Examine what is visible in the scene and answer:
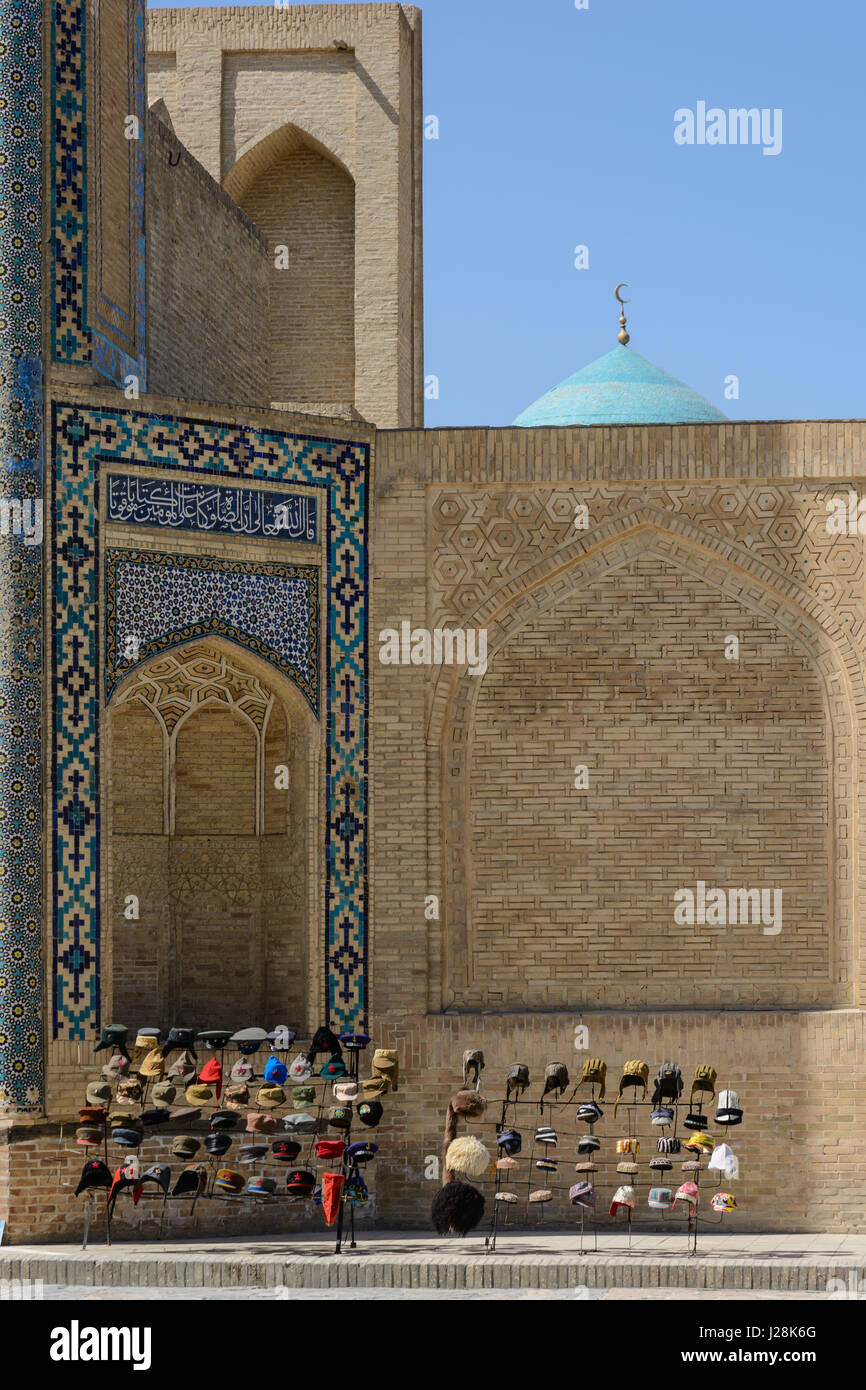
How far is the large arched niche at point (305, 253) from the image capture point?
14109mm

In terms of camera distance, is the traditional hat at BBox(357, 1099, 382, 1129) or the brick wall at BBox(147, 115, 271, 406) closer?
the traditional hat at BBox(357, 1099, 382, 1129)

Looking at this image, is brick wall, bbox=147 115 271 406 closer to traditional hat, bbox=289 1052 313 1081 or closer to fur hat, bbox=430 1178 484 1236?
traditional hat, bbox=289 1052 313 1081

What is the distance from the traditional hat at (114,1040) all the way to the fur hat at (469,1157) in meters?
1.59

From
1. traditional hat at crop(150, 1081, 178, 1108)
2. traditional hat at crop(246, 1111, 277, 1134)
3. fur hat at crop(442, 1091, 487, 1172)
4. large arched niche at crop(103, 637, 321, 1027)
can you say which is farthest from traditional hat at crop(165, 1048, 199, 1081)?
fur hat at crop(442, 1091, 487, 1172)

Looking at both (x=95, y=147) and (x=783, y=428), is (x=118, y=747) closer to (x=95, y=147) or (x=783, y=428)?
(x=95, y=147)

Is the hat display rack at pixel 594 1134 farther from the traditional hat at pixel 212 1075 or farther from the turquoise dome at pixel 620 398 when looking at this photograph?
the turquoise dome at pixel 620 398

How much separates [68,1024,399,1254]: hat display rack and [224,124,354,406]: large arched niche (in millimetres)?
6354

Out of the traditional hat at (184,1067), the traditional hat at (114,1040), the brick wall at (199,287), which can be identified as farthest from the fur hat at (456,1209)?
the brick wall at (199,287)

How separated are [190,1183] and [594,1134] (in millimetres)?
2065

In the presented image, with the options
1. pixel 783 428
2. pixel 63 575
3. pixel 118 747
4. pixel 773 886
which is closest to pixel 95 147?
pixel 63 575

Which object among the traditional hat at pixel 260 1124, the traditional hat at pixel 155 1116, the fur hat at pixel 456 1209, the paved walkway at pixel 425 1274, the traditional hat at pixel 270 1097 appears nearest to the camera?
the paved walkway at pixel 425 1274

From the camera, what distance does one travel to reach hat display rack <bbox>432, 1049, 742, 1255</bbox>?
28.0ft

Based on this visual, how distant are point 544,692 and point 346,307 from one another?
566 cm

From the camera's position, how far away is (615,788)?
376 inches
